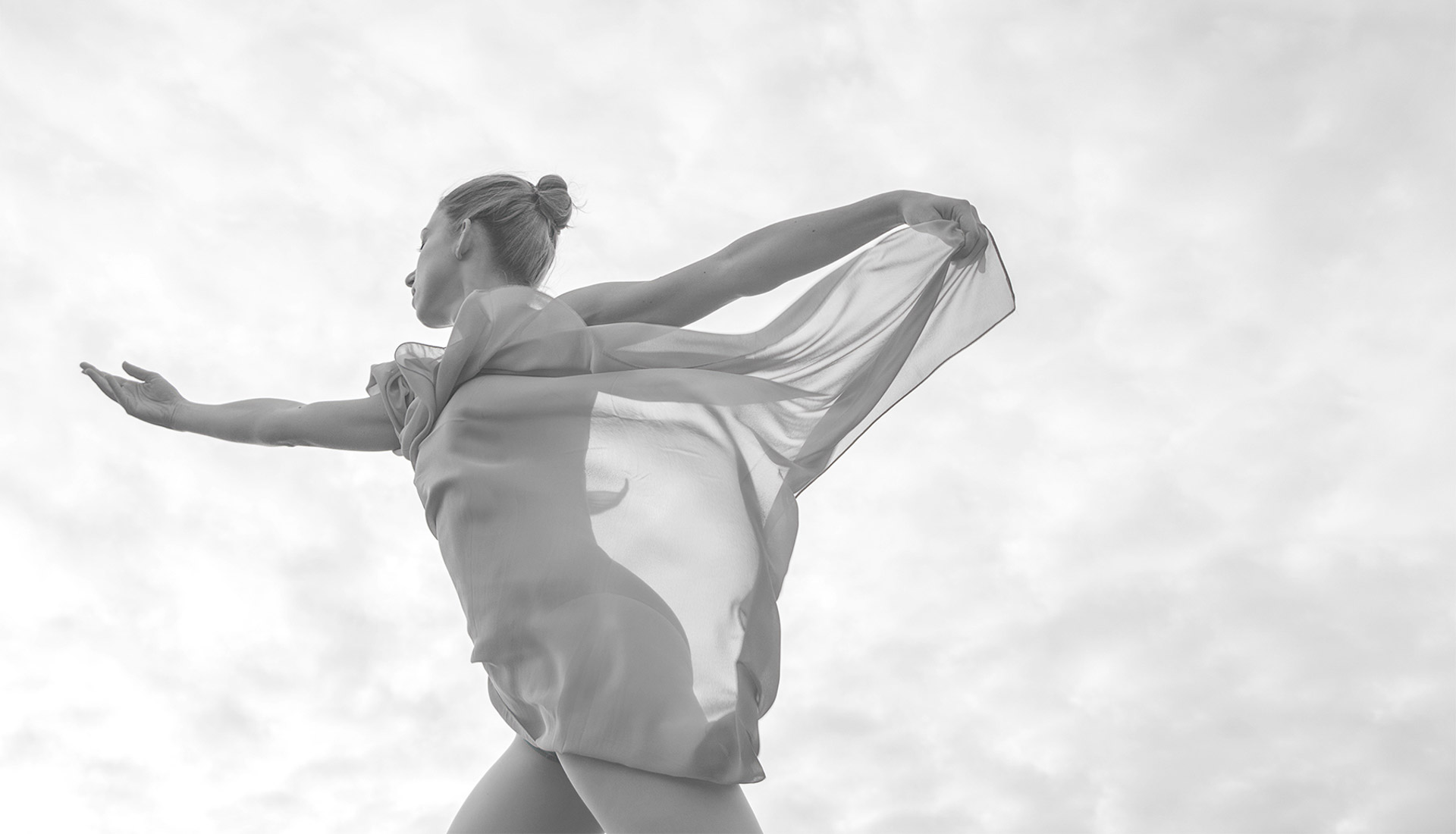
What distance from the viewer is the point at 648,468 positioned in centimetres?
285

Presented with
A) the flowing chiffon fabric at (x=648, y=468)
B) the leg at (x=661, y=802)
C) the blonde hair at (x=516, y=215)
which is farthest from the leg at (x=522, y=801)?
the blonde hair at (x=516, y=215)

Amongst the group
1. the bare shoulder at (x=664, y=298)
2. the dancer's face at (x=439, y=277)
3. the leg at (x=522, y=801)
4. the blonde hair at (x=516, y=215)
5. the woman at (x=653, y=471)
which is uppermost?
the blonde hair at (x=516, y=215)

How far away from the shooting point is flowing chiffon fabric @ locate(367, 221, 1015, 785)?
105 inches

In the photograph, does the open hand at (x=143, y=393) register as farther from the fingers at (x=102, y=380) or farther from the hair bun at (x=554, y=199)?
the hair bun at (x=554, y=199)

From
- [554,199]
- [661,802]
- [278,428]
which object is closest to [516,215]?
[554,199]

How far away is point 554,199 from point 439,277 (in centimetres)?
34

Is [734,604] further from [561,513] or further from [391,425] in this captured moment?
[391,425]

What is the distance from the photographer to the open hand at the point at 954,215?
2.90m

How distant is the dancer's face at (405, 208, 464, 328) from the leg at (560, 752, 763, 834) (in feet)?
4.04

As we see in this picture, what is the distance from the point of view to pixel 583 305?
3.27 metres

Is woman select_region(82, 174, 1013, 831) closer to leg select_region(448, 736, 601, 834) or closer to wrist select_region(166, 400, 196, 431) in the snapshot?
leg select_region(448, 736, 601, 834)

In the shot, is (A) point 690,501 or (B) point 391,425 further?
(B) point 391,425

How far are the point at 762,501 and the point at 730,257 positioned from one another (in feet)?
1.80

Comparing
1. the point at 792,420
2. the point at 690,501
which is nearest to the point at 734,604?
the point at 690,501
